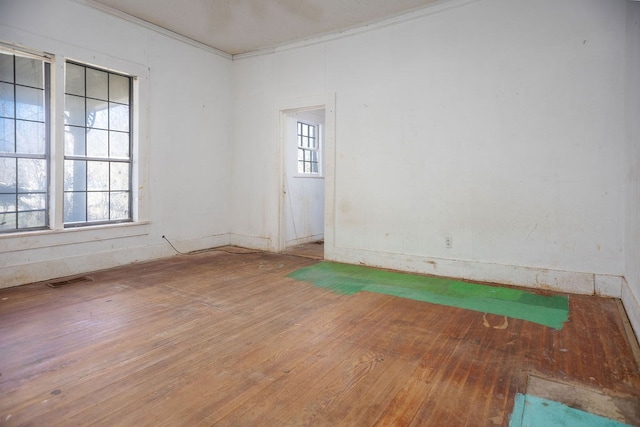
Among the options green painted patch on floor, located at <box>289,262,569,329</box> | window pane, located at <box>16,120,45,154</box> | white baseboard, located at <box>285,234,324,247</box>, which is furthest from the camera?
white baseboard, located at <box>285,234,324,247</box>

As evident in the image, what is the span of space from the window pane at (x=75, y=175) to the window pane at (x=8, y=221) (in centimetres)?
62

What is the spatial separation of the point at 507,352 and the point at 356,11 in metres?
4.29

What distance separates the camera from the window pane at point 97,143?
4.69 meters

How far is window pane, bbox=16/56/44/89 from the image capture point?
4.09 metres

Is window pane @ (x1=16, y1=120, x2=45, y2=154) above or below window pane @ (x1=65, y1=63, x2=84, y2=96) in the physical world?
below

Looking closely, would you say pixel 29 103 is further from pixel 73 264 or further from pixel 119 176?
pixel 73 264

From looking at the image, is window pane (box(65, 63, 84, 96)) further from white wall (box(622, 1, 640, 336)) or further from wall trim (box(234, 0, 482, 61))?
white wall (box(622, 1, 640, 336))

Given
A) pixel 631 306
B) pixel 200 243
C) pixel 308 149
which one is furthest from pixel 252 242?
pixel 631 306

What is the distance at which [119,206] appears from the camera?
5.09m

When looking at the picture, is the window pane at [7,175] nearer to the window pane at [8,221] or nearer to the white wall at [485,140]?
the window pane at [8,221]

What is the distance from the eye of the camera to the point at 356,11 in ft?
15.4

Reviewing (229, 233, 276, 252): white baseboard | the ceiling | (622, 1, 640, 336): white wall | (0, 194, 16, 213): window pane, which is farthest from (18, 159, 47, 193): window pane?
(622, 1, 640, 336): white wall

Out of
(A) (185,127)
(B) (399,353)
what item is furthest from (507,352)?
(A) (185,127)

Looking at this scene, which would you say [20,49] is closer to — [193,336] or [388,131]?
[193,336]
